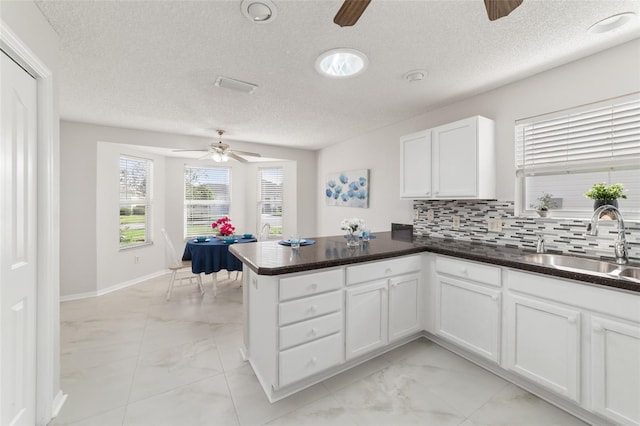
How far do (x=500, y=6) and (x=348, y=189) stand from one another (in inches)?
140

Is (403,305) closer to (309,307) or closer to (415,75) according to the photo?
(309,307)

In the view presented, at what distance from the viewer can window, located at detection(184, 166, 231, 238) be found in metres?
5.28

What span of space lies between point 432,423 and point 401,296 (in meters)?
0.89

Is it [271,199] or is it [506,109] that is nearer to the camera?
[506,109]

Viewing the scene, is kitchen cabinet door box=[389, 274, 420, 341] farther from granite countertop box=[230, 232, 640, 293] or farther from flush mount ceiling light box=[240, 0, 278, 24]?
flush mount ceiling light box=[240, 0, 278, 24]

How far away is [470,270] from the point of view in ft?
6.95

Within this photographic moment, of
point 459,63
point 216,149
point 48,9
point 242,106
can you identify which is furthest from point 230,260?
point 459,63

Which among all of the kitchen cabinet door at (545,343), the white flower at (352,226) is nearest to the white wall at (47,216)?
the white flower at (352,226)

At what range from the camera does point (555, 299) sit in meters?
1.66

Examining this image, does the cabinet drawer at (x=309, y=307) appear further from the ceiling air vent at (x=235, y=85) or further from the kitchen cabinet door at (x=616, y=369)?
the ceiling air vent at (x=235, y=85)

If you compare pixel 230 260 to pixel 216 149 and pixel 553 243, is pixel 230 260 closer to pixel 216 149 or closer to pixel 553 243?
pixel 216 149

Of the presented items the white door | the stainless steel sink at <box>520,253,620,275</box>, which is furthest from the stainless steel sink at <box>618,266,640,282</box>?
the white door

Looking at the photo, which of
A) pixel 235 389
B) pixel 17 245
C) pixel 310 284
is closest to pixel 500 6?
pixel 310 284

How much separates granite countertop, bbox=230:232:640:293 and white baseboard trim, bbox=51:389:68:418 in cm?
136
